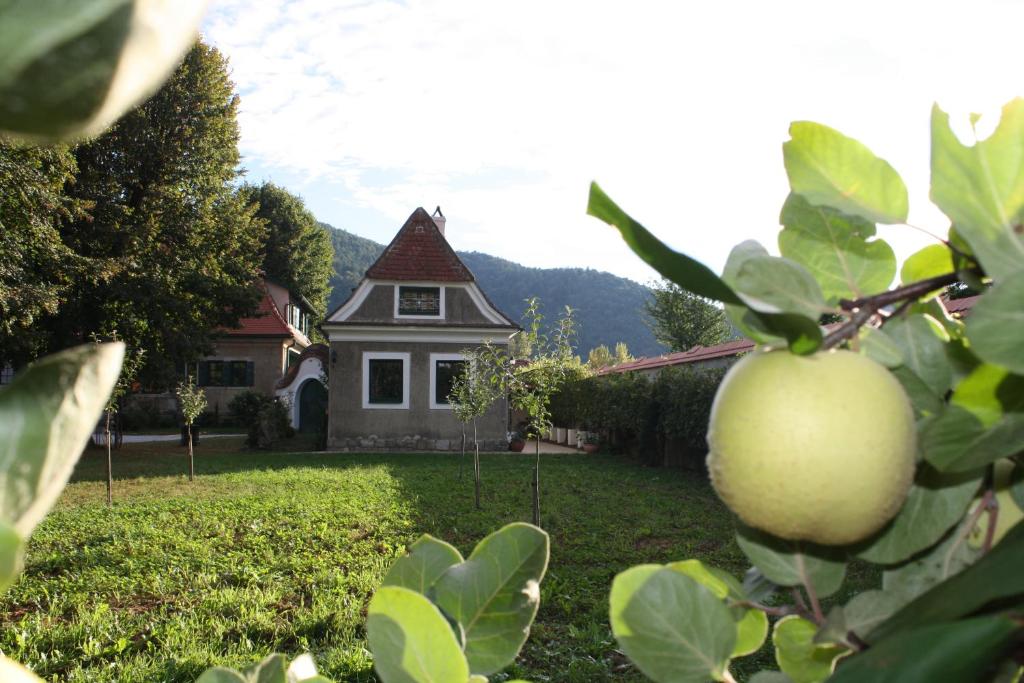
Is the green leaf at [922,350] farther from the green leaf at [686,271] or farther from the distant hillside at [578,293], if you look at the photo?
the distant hillside at [578,293]

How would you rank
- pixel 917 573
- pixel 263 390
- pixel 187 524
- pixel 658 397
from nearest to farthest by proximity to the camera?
pixel 917 573
pixel 187 524
pixel 658 397
pixel 263 390

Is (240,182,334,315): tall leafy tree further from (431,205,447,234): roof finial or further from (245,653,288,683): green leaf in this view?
(245,653,288,683): green leaf

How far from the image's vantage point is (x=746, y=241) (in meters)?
0.57

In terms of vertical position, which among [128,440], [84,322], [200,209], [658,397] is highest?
[200,209]

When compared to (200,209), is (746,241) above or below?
below

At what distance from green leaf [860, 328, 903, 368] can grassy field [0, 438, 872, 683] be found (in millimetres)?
4669

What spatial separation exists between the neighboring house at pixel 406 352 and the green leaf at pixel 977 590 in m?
17.3

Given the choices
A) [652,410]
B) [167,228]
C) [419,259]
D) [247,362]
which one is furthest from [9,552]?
[247,362]

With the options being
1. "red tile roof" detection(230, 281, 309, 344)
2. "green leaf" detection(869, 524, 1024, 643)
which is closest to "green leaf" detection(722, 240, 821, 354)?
"green leaf" detection(869, 524, 1024, 643)

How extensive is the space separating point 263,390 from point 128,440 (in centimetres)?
521

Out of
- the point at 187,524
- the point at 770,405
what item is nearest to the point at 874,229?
the point at 770,405

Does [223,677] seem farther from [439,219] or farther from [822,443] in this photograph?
[439,219]

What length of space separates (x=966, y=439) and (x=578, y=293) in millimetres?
95020

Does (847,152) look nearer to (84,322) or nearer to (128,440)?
(84,322)
